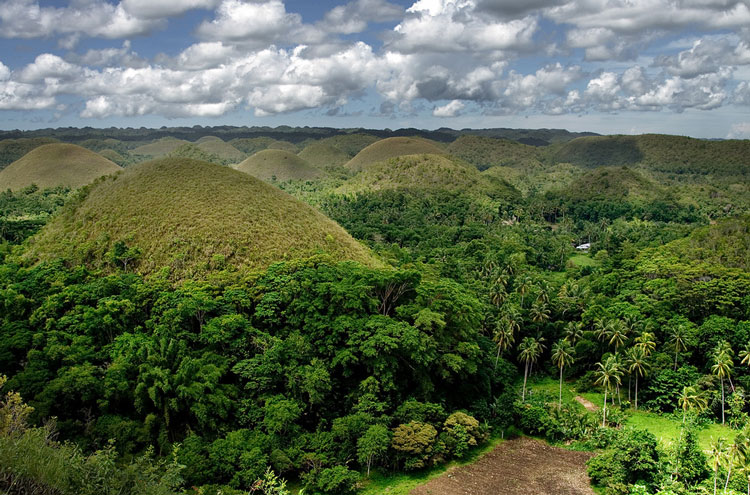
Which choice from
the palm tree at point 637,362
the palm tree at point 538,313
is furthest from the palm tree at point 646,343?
the palm tree at point 538,313

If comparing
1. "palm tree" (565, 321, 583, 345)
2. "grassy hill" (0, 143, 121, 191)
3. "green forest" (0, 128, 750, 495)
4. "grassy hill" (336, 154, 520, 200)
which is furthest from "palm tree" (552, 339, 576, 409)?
"grassy hill" (0, 143, 121, 191)

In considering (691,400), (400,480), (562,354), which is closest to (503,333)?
(562,354)

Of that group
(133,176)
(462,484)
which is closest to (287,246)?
(133,176)

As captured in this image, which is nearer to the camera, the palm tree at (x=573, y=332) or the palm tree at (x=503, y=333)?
the palm tree at (x=503, y=333)

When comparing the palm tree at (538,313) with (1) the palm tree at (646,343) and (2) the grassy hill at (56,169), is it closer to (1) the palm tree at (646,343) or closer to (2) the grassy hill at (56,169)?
(1) the palm tree at (646,343)

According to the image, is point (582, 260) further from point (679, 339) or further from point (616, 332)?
point (616, 332)

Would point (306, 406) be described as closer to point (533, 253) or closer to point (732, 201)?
point (533, 253)

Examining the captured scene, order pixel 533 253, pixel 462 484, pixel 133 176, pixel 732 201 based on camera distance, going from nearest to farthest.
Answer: pixel 462 484
pixel 133 176
pixel 533 253
pixel 732 201

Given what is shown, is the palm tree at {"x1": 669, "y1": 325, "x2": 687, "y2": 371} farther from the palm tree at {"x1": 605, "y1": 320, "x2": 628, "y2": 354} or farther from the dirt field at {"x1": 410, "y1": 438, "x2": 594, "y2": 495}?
the dirt field at {"x1": 410, "y1": 438, "x2": 594, "y2": 495}
